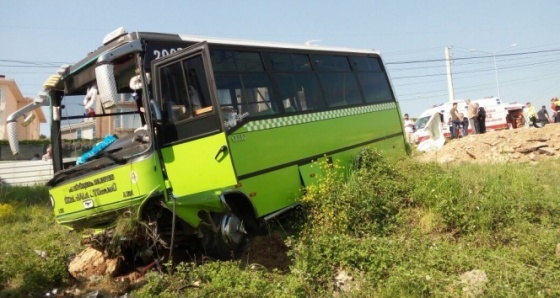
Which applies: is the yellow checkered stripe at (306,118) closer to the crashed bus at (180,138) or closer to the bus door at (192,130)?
the crashed bus at (180,138)

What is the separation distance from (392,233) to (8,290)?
5.38 meters

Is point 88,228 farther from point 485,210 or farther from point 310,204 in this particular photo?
point 485,210

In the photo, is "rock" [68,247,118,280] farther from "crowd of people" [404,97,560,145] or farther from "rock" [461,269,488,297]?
"crowd of people" [404,97,560,145]

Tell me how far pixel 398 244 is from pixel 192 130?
9.83 ft

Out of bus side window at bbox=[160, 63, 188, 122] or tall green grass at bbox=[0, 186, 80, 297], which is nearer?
bus side window at bbox=[160, 63, 188, 122]

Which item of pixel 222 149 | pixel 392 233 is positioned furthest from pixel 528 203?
pixel 222 149

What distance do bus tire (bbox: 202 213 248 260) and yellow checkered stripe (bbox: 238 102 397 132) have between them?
1.27 metres

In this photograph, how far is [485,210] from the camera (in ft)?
20.4

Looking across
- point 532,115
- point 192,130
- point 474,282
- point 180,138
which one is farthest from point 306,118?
point 532,115

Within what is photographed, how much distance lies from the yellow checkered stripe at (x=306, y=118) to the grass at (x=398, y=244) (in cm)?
96

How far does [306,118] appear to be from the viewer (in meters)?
7.89

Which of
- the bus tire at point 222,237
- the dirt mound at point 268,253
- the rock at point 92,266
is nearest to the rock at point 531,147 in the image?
the dirt mound at point 268,253

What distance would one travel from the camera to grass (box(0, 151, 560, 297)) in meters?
4.50

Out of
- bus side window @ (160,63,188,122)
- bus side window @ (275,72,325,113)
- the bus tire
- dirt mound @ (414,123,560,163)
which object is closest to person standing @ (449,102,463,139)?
dirt mound @ (414,123,560,163)
